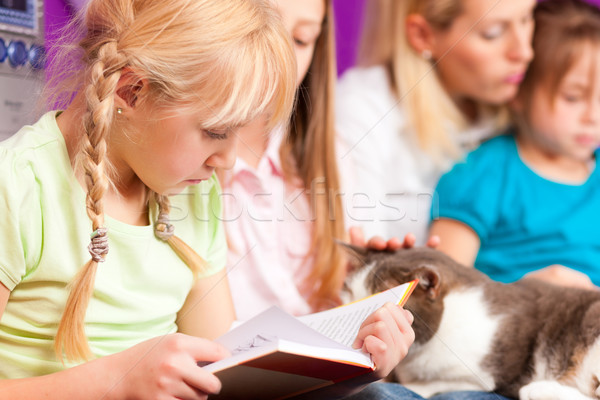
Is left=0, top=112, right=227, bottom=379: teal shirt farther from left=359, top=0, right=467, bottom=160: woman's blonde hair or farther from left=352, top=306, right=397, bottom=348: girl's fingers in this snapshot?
left=359, top=0, right=467, bottom=160: woman's blonde hair

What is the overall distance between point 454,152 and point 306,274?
528 millimetres

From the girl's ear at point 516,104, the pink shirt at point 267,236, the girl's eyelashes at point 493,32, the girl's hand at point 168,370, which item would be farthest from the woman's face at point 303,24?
the girl's hand at point 168,370

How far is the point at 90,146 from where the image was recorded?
848 millimetres

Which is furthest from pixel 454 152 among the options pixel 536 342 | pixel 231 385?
pixel 231 385

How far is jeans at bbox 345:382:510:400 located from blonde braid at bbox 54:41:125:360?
43cm

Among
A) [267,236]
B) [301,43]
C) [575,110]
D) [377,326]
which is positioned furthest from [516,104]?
[377,326]

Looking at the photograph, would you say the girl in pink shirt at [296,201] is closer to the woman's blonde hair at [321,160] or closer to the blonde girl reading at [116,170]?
the woman's blonde hair at [321,160]

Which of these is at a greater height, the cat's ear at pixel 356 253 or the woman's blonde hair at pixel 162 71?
the woman's blonde hair at pixel 162 71

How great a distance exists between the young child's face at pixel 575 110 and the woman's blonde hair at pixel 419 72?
0.23m

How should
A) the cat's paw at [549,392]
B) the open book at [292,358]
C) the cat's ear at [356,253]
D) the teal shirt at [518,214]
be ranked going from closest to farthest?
1. the open book at [292,358]
2. the cat's paw at [549,392]
3. the cat's ear at [356,253]
4. the teal shirt at [518,214]

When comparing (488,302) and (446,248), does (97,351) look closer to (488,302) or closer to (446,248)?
(488,302)

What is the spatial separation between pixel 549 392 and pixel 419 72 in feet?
3.14

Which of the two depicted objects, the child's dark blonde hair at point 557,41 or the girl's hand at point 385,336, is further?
the child's dark blonde hair at point 557,41

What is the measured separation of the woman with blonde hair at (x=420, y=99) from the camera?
5.30 feet
